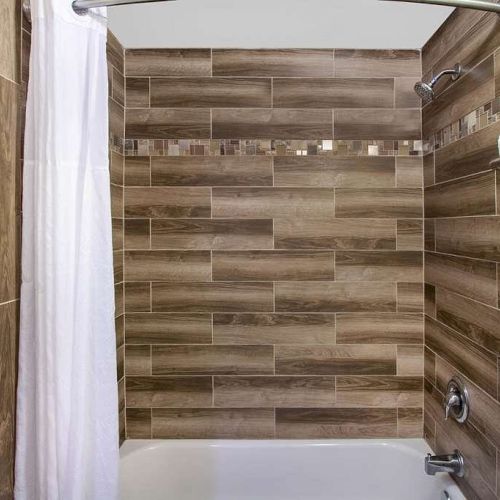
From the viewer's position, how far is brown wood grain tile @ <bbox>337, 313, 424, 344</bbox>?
6.79 ft

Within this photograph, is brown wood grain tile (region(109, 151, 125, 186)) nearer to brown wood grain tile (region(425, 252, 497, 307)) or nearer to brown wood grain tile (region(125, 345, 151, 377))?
brown wood grain tile (region(125, 345, 151, 377))

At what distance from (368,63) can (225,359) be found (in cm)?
164

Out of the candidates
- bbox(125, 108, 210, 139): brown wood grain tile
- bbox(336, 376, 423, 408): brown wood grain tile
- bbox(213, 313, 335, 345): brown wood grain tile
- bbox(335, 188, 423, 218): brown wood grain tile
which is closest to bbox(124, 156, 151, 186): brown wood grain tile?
bbox(125, 108, 210, 139): brown wood grain tile

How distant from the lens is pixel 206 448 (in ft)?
6.66

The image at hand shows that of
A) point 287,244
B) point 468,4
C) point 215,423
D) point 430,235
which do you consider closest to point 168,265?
point 287,244

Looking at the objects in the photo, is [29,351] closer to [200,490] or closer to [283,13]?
[200,490]

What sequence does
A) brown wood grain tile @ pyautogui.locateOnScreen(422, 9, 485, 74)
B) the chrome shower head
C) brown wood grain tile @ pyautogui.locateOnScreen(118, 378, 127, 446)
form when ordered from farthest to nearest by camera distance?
brown wood grain tile @ pyautogui.locateOnScreen(118, 378, 127, 446) → the chrome shower head → brown wood grain tile @ pyautogui.locateOnScreen(422, 9, 485, 74)

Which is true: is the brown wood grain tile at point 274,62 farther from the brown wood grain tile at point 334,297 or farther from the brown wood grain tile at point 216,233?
the brown wood grain tile at point 334,297

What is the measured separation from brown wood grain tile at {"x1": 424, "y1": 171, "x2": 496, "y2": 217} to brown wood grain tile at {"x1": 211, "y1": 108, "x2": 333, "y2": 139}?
59 centimetres

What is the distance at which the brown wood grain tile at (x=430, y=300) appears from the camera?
196 cm

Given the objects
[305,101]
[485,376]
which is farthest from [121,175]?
[485,376]

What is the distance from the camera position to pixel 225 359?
2.07 m

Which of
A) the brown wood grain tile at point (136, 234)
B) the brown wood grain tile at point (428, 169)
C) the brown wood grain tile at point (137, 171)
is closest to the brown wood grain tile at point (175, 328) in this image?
the brown wood grain tile at point (136, 234)

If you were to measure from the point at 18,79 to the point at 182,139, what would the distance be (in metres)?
0.88
